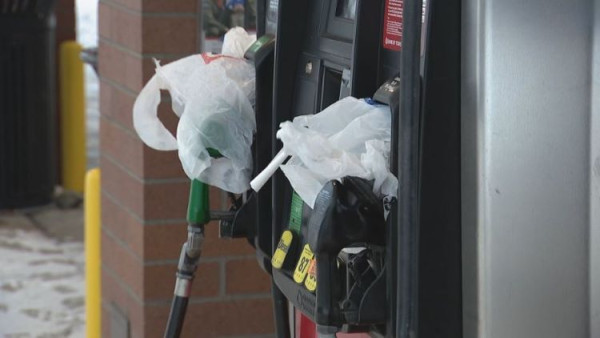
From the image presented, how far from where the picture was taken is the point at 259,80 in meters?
2.32

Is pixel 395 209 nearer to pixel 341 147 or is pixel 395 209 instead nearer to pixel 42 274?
pixel 341 147

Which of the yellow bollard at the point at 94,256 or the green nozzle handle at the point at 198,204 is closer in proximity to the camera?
the green nozzle handle at the point at 198,204

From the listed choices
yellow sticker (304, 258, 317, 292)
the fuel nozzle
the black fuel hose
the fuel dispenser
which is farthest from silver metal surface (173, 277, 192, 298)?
the fuel nozzle

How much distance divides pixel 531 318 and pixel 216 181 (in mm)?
843

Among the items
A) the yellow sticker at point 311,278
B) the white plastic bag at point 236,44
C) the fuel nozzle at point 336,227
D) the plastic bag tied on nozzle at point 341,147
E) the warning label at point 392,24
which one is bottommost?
the yellow sticker at point 311,278

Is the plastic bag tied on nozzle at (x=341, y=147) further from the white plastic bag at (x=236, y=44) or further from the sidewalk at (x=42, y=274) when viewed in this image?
the sidewalk at (x=42, y=274)

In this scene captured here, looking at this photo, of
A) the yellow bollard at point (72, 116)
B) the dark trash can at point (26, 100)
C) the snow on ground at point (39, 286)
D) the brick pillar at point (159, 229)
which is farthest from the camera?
A: the yellow bollard at point (72, 116)

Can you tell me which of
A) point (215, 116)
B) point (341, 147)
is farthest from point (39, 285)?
point (341, 147)

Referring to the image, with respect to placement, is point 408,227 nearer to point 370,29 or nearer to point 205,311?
point 370,29

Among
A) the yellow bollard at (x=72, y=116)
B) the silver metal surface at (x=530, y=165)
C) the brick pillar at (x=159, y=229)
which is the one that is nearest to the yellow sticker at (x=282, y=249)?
the silver metal surface at (x=530, y=165)

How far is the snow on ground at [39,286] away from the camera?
15.5ft

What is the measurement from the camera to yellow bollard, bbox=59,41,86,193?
7020 mm

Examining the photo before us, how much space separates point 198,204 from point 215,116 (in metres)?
0.26

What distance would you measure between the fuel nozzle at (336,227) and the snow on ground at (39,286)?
3.03 meters
